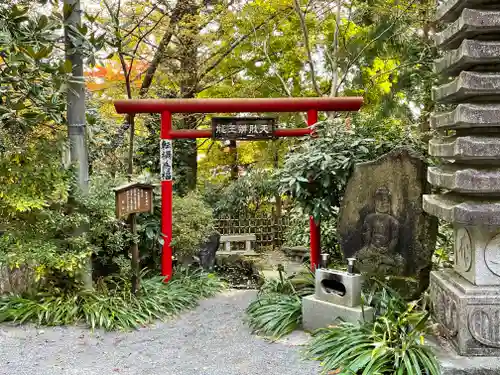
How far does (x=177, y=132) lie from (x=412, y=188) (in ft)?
11.9

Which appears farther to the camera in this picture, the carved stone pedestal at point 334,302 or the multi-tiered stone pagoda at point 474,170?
the carved stone pedestal at point 334,302

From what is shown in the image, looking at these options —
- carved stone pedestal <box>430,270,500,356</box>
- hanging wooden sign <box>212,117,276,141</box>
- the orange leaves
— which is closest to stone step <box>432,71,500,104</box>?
carved stone pedestal <box>430,270,500,356</box>

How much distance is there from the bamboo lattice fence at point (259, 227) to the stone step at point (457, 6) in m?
7.59

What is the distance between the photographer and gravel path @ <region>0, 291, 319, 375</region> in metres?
4.54

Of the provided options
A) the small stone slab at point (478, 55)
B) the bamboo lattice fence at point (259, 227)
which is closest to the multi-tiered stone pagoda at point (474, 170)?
the small stone slab at point (478, 55)

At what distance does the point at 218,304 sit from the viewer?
701 centimetres

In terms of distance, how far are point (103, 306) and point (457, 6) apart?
5259 millimetres

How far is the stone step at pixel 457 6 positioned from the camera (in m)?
3.95

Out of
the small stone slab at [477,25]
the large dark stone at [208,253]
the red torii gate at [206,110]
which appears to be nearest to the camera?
the small stone slab at [477,25]

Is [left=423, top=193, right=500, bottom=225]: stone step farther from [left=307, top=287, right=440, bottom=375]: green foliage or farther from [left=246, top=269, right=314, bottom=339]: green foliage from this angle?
[left=246, top=269, right=314, bottom=339]: green foliage

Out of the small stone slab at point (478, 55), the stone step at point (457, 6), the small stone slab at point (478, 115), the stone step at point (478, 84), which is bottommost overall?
the small stone slab at point (478, 115)

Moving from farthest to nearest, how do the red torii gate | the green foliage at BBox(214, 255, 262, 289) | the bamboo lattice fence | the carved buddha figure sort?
the bamboo lattice fence → the green foliage at BBox(214, 255, 262, 289) → the red torii gate → the carved buddha figure

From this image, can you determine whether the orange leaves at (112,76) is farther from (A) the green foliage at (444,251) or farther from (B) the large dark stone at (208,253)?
(A) the green foliage at (444,251)

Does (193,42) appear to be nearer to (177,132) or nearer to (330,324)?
(177,132)
